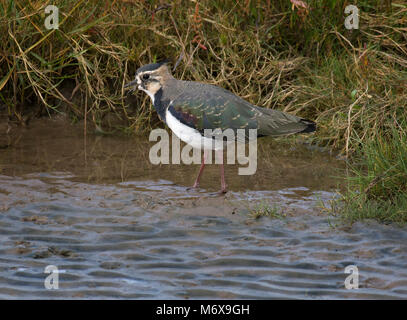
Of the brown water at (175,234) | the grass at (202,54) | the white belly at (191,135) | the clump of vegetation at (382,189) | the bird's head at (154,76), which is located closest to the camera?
the brown water at (175,234)

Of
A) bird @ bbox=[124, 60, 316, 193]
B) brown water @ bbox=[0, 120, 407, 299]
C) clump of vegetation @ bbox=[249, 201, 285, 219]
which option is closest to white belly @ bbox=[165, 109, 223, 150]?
bird @ bbox=[124, 60, 316, 193]

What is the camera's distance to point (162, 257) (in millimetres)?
4973

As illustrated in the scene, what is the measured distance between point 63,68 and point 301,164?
3.12 meters

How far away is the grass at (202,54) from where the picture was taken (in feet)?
25.5

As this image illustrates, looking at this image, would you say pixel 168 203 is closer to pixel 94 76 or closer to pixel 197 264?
pixel 197 264

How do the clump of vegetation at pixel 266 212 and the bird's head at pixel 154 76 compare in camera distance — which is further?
the bird's head at pixel 154 76

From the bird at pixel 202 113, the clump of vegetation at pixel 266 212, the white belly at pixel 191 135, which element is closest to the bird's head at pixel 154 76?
the bird at pixel 202 113

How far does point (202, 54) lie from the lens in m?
8.63

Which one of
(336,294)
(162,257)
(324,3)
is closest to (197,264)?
(162,257)

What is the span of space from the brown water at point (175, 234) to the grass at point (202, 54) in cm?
83

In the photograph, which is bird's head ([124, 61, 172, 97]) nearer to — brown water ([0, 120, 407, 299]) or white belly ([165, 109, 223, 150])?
white belly ([165, 109, 223, 150])

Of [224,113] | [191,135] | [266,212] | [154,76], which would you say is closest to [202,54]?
[154,76]

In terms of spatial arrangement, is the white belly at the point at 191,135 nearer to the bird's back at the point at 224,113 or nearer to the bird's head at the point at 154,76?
the bird's back at the point at 224,113

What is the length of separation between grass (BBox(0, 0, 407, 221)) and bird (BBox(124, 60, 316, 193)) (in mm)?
1035
